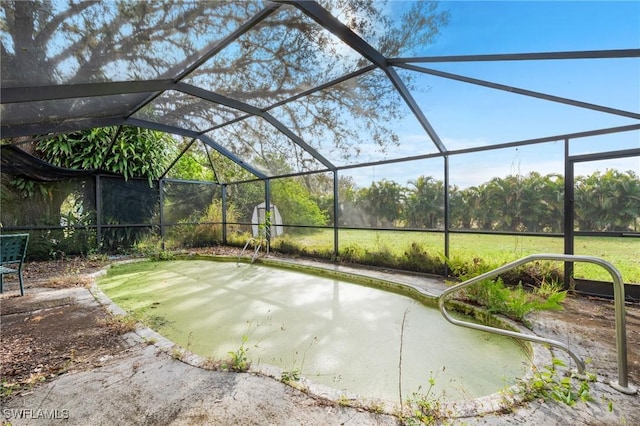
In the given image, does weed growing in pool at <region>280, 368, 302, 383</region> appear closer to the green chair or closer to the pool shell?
the pool shell

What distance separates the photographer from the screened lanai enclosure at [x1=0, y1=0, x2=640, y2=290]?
2262 mm

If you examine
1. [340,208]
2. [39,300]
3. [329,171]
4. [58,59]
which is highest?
[58,59]

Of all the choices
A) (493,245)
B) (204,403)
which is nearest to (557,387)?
(204,403)

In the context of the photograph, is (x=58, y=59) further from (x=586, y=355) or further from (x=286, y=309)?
(x=586, y=355)

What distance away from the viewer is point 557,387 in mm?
1565

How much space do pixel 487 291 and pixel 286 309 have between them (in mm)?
2446

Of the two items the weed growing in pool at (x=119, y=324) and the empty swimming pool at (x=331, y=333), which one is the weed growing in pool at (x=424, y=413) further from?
the weed growing in pool at (x=119, y=324)

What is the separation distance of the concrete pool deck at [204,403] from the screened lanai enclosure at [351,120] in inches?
95.0

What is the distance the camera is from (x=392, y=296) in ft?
13.0

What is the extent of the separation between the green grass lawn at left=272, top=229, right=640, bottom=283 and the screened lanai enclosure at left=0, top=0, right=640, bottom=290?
0.03 m

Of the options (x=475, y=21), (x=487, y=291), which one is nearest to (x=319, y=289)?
(x=487, y=291)

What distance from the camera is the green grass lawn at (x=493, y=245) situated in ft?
10.7

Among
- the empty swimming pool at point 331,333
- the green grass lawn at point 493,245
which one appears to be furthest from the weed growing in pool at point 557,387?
the green grass lawn at point 493,245

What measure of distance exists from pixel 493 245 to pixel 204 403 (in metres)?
4.70
